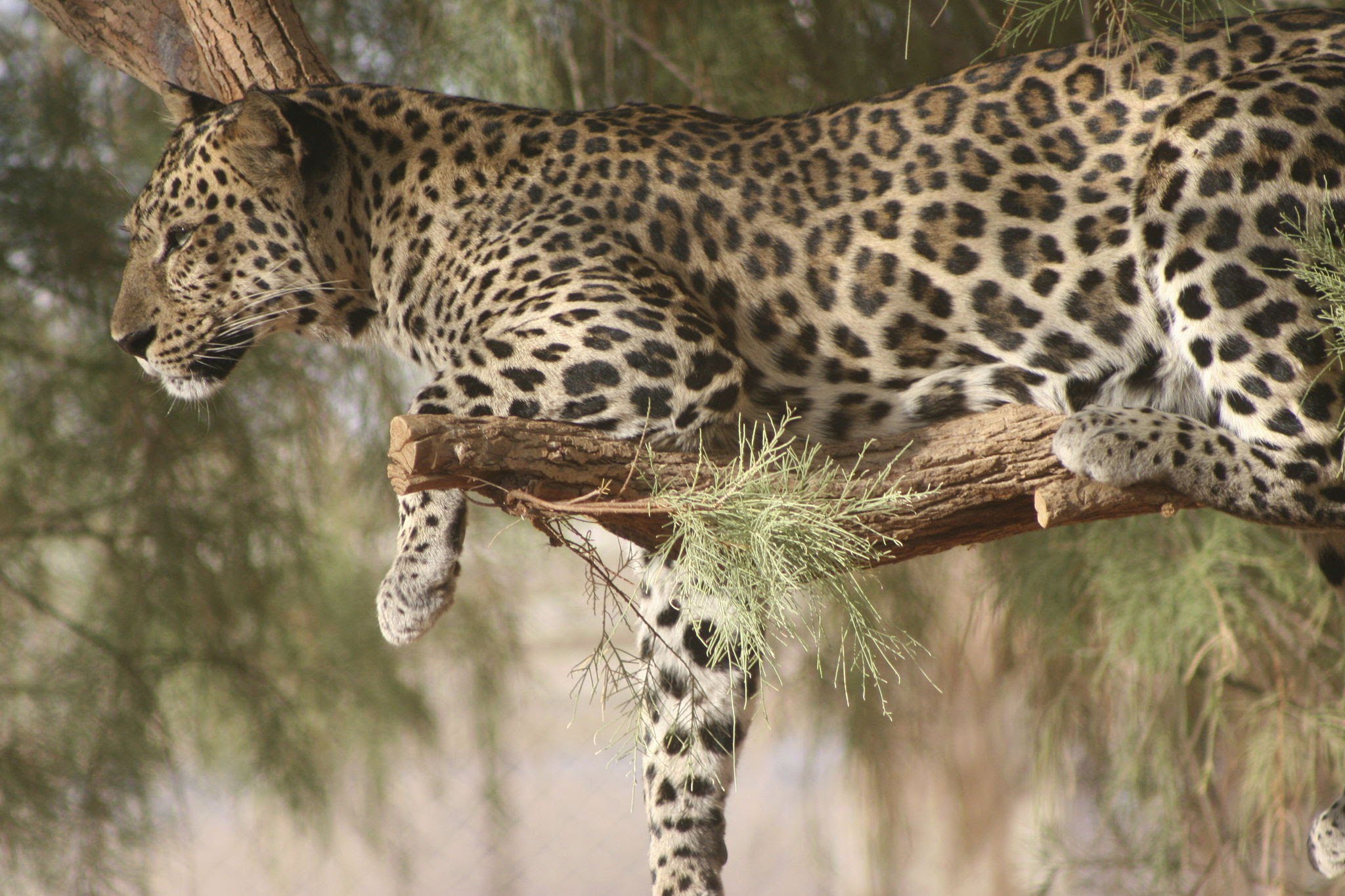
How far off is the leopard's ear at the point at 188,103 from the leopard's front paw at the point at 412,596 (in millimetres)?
1153

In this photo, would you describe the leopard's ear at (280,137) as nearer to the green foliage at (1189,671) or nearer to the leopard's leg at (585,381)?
the leopard's leg at (585,381)

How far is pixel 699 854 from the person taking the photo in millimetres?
2752

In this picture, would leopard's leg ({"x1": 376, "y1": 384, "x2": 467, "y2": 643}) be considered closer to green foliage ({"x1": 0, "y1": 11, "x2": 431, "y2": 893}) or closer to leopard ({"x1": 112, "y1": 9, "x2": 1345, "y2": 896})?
leopard ({"x1": 112, "y1": 9, "x2": 1345, "y2": 896})

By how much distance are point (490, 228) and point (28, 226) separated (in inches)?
117

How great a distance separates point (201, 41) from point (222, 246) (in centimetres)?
58

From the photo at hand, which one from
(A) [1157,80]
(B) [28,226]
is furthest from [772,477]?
(B) [28,226]

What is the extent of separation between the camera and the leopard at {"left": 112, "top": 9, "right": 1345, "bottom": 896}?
2.31 m

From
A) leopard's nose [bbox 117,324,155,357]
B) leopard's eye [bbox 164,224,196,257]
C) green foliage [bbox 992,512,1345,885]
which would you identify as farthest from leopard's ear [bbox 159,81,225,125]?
green foliage [bbox 992,512,1345,885]

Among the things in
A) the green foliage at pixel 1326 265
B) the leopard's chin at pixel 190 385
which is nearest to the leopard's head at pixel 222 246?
the leopard's chin at pixel 190 385

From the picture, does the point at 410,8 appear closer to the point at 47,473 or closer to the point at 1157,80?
the point at 47,473

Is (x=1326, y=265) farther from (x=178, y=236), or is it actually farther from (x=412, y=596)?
(x=178, y=236)

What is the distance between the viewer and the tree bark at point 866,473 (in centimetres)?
185

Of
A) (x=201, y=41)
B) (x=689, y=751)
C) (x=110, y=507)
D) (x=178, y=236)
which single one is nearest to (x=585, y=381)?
(x=689, y=751)

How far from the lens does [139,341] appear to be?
2754 mm
